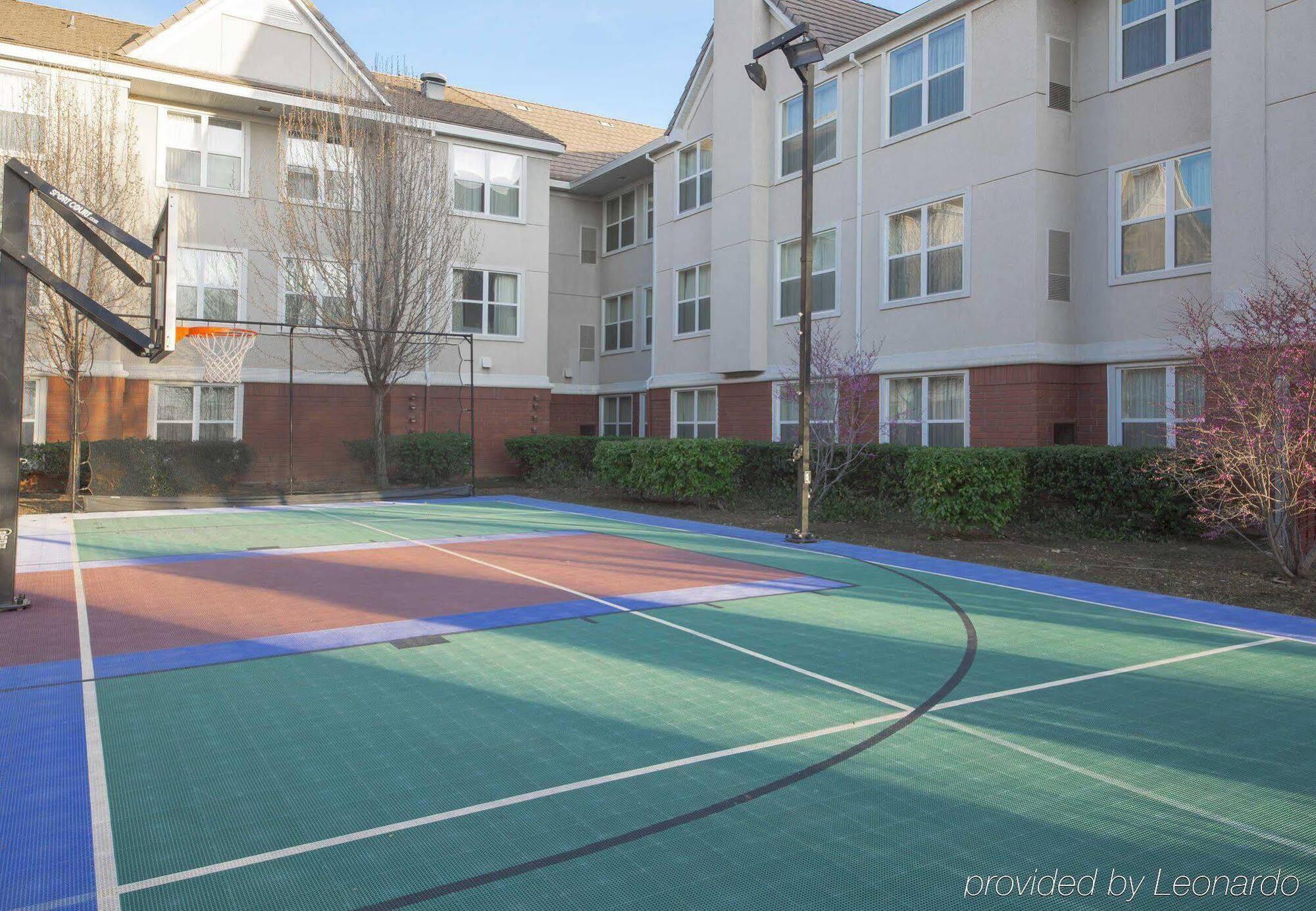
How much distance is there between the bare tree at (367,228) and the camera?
827 inches

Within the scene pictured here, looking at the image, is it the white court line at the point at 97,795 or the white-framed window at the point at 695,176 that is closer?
the white court line at the point at 97,795

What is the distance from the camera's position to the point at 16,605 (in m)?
8.43

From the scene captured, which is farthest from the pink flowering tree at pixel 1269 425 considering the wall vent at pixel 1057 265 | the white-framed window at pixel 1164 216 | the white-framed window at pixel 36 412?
the white-framed window at pixel 36 412

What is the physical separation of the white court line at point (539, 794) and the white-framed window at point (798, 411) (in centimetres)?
1051

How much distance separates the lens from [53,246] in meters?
17.9

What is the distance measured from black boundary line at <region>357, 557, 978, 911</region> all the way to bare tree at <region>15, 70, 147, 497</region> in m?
17.2

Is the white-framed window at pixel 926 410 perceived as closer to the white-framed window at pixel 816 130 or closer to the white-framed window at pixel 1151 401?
the white-framed window at pixel 1151 401

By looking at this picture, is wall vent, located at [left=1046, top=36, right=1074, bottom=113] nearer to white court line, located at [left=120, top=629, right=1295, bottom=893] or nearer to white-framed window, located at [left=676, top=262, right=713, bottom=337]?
white-framed window, located at [left=676, top=262, right=713, bottom=337]

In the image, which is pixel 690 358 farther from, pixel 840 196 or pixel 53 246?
pixel 53 246

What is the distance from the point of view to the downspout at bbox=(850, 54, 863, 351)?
63.1 ft

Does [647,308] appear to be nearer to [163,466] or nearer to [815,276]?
[815,276]

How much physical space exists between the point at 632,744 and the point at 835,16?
21.3 metres

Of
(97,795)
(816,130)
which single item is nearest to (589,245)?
(816,130)

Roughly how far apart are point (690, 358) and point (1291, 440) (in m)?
16.1
